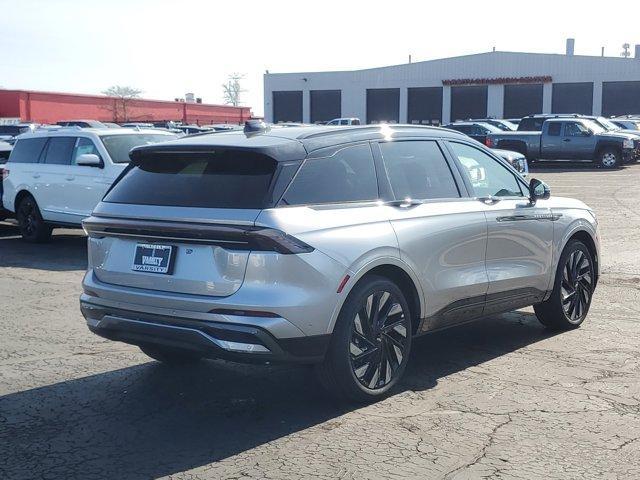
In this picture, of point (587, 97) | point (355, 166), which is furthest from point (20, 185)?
point (587, 97)

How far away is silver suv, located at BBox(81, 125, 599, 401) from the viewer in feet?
17.2

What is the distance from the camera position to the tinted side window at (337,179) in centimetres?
557

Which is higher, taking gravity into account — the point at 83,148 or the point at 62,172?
the point at 83,148

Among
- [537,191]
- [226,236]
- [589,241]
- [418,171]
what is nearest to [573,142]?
[589,241]

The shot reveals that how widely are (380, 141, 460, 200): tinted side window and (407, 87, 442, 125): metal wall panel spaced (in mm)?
56998

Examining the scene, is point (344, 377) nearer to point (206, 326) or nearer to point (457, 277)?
point (206, 326)

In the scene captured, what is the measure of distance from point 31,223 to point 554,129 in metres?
23.7

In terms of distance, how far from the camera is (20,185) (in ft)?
48.8

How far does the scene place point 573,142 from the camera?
3303 cm

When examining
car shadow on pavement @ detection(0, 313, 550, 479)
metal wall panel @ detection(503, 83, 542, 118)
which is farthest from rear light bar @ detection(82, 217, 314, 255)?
metal wall panel @ detection(503, 83, 542, 118)

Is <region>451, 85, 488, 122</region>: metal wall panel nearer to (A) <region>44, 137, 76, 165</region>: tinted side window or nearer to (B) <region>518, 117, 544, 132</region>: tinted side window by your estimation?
(B) <region>518, 117, 544, 132</region>: tinted side window

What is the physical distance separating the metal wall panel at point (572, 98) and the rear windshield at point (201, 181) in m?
55.9

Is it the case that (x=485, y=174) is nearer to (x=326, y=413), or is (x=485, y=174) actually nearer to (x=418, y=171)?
(x=418, y=171)

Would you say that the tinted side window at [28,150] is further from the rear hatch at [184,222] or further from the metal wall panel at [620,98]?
the metal wall panel at [620,98]
